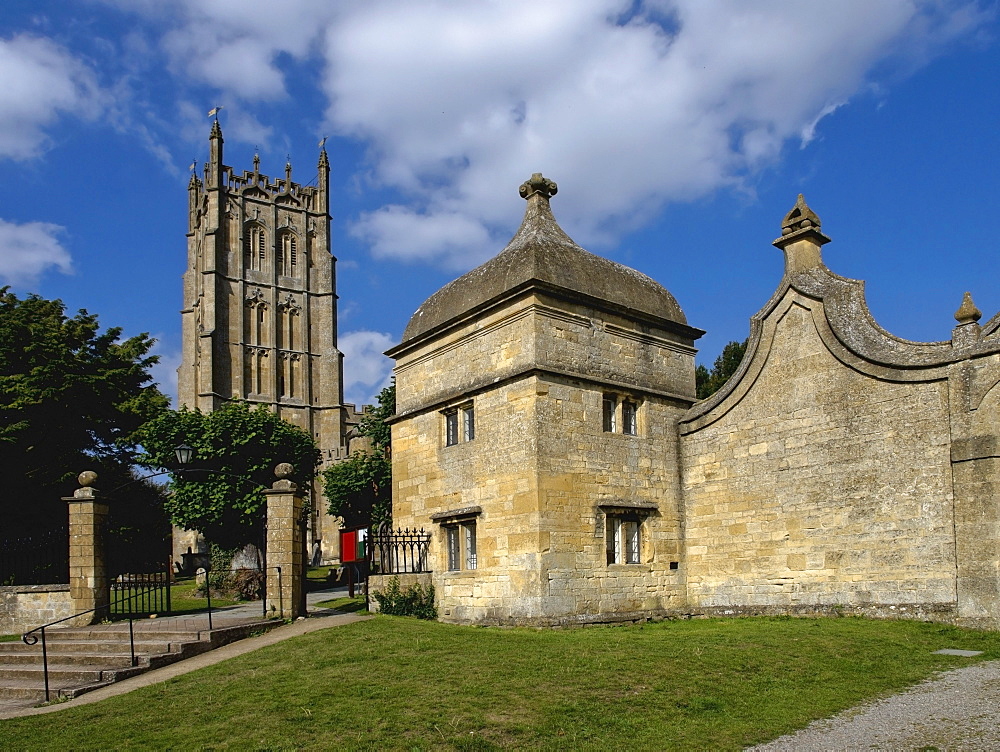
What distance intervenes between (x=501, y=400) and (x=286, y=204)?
234ft

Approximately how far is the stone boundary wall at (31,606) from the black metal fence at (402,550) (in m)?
6.17

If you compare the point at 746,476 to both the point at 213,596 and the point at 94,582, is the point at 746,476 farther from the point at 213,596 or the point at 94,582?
the point at 213,596

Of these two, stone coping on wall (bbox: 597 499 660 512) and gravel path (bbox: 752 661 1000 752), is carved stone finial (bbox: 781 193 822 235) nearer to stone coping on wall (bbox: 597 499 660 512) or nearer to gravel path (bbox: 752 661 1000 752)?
stone coping on wall (bbox: 597 499 660 512)

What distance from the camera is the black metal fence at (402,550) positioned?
18.3 m

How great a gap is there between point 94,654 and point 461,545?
6.79 metres

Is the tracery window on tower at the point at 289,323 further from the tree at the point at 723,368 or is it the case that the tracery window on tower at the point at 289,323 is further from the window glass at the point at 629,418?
the window glass at the point at 629,418

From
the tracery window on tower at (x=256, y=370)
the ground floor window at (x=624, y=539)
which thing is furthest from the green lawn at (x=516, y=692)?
the tracery window on tower at (x=256, y=370)

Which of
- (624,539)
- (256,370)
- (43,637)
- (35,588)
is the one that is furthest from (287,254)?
(43,637)

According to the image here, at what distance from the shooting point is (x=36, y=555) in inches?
736

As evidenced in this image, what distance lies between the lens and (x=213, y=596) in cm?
2848

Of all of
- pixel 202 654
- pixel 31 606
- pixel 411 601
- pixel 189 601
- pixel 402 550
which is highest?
pixel 402 550

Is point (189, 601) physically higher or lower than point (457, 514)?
lower

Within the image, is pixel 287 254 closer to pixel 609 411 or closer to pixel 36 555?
pixel 36 555

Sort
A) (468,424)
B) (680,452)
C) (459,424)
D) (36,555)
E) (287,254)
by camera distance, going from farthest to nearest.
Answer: (287,254) < (36,555) < (680,452) < (459,424) < (468,424)
